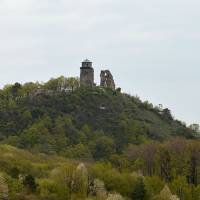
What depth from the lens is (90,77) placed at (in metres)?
179

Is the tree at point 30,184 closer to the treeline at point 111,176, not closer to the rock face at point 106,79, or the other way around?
the treeline at point 111,176

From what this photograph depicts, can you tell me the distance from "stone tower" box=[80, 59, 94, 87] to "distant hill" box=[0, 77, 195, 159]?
7.06 ft

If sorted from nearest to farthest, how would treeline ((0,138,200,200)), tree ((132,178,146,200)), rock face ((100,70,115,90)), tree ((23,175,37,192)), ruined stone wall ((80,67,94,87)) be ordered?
treeline ((0,138,200,200))
tree ((23,175,37,192))
tree ((132,178,146,200))
ruined stone wall ((80,67,94,87))
rock face ((100,70,115,90))

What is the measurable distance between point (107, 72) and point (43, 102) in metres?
25.6

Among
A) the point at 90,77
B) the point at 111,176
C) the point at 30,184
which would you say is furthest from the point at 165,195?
the point at 90,77

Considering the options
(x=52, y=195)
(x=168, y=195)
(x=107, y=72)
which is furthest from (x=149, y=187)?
(x=107, y=72)

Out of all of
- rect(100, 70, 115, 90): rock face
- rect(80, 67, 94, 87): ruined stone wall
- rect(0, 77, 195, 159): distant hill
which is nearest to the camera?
rect(0, 77, 195, 159): distant hill

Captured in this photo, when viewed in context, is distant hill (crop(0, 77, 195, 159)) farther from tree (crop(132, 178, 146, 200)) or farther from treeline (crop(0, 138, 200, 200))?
tree (crop(132, 178, 146, 200))

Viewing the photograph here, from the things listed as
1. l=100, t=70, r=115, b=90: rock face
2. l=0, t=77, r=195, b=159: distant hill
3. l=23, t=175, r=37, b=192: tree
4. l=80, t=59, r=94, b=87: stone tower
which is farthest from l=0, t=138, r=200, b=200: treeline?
l=100, t=70, r=115, b=90: rock face

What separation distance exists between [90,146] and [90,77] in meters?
32.8

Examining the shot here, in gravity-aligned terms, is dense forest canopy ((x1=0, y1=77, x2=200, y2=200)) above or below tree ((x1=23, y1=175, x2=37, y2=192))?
above

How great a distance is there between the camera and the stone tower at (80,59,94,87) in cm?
17638

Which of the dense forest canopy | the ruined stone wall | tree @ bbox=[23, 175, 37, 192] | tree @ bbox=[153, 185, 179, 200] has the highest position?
the ruined stone wall

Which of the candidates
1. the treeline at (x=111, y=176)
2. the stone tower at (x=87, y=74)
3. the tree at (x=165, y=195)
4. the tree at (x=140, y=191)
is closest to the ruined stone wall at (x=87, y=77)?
the stone tower at (x=87, y=74)
